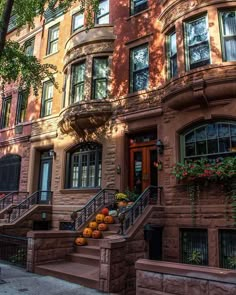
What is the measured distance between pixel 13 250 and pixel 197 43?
917cm

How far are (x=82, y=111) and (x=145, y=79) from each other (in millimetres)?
2901

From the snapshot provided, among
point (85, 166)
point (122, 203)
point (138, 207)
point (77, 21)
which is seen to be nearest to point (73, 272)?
point (138, 207)

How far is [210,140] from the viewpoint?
9430mm

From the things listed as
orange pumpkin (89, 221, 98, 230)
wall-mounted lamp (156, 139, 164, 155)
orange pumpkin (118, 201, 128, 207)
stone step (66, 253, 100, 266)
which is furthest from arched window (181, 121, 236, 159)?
stone step (66, 253, 100, 266)

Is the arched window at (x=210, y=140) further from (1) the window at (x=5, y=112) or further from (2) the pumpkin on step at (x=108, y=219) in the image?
(1) the window at (x=5, y=112)

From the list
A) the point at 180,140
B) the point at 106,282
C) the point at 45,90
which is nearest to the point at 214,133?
the point at 180,140

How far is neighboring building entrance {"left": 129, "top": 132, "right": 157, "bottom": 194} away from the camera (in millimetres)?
11172

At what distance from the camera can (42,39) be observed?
1702 cm

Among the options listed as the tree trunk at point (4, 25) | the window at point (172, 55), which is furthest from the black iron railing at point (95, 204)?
the tree trunk at point (4, 25)

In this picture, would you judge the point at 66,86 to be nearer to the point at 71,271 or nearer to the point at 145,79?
the point at 145,79

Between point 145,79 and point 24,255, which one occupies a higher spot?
point 145,79

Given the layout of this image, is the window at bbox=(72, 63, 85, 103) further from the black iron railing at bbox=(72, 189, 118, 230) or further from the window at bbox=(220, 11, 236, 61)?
the window at bbox=(220, 11, 236, 61)

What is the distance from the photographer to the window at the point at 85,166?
12.6 meters

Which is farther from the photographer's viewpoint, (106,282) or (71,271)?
(71,271)
